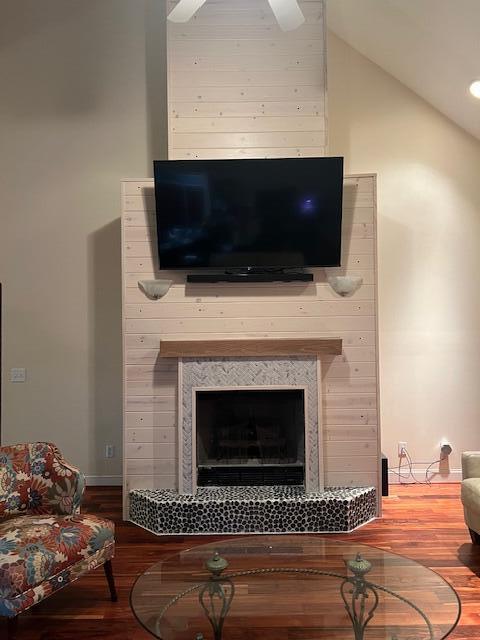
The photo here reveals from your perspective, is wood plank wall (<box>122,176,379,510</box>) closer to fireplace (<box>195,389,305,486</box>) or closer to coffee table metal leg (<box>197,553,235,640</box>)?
fireplace (<box>195,389,305,486</box>)

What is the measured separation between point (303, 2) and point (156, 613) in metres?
3.95

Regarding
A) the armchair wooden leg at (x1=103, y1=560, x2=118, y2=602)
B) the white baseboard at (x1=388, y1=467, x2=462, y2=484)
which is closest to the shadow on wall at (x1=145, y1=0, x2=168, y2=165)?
the armchair wooden leg at (x1=103, y1=560, x2=118, y2=602)

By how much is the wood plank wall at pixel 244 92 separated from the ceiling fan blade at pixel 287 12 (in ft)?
2.91

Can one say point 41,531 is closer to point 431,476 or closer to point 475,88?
point 431,476

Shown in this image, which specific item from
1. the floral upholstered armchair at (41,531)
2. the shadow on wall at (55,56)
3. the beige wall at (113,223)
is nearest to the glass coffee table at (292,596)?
the floral upholstered armchair at (41,531)

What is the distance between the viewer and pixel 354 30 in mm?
4469

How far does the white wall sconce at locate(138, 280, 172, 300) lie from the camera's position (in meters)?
3.99

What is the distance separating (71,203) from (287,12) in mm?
2398

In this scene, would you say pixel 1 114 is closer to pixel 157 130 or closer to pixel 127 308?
pixel 157 130

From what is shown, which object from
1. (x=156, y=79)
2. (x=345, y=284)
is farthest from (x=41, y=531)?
(x=156, y=79)

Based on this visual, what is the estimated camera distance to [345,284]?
13.1ft

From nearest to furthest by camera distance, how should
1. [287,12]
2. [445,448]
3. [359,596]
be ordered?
[359,596] → [287,12] → [445,448]

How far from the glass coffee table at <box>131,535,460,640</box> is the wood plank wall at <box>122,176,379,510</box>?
1461 mm

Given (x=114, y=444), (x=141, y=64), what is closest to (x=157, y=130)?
(x=141, y=64)
